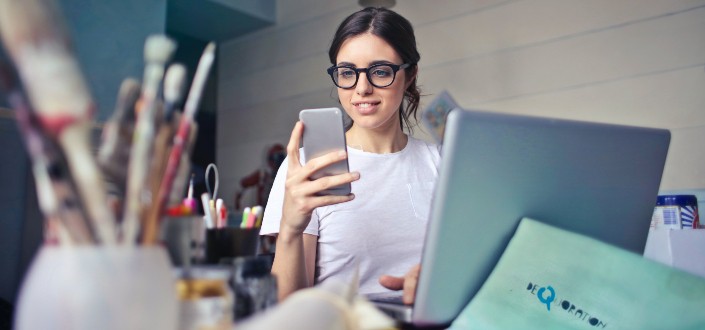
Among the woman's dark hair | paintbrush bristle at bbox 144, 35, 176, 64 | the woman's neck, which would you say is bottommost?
paintbrush bristle at bbox 144, 35, 176, 64

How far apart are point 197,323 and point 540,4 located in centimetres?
240

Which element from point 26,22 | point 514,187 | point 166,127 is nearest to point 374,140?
point 514,187

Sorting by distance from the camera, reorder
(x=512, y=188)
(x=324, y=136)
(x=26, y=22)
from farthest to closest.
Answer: (x=324, y=136), (x=512, y=188), (x=26, y=22)

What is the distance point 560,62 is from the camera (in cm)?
243

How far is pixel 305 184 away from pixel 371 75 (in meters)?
0.47

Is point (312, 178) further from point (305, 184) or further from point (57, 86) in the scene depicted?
point (57, 86)

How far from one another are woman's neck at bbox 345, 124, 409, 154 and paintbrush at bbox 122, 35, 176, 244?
1097 millimetres

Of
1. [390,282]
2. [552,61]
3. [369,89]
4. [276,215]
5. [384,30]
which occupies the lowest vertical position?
[390,282]

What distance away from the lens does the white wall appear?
2.15 metres

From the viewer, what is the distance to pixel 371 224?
4.69ft

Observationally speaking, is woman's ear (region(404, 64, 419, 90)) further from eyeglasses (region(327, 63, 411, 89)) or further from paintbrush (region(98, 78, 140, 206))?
paintbrush (region(98, 78, 140, 206))

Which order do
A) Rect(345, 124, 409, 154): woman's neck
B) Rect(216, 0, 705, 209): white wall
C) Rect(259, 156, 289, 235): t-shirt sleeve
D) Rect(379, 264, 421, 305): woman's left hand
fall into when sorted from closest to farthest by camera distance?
Rect(379, 264, 421, 305): woman's left hand, Rect(259, 156, 289, 235): t-shirt sleeve, Rect(345, 124, 409, 154): woman's neck, Rect(216, 0, 705, 209): white wall

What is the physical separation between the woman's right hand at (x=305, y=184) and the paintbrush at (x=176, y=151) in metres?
0.50

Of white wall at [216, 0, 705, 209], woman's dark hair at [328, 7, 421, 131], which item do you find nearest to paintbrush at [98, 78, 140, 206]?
woman's dark hair at [328, 7, 421, 131]
